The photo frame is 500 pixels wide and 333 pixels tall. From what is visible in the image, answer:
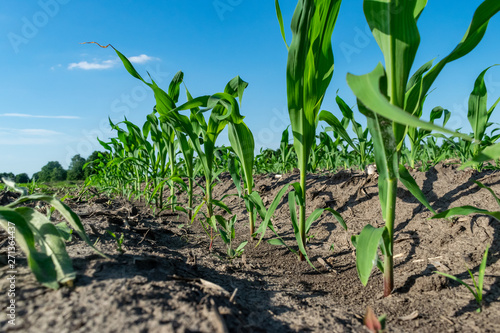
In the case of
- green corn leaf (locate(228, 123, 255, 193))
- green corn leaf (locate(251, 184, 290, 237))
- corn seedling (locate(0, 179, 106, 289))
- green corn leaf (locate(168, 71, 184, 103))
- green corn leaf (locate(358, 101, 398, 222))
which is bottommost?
corn seedling (locate(0, 179, 106, 289))

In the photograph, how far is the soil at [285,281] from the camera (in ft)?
2.79

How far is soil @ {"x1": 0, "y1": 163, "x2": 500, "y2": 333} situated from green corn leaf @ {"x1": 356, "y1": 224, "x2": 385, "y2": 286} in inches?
6.4

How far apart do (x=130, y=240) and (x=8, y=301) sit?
892mm

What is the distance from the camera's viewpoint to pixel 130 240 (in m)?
1.76

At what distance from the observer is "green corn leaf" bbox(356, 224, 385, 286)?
1.15m

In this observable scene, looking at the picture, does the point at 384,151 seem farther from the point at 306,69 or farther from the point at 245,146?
the point at 245,146

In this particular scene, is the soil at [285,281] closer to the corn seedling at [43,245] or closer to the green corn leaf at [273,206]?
the corn seedling at [43,245]

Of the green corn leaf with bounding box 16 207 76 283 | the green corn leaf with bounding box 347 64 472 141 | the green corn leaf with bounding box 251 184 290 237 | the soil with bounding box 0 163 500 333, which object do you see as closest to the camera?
the green corn leaf with bounding box 347 64 472 141

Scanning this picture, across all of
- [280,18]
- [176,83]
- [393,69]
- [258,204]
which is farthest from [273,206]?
[176,83]

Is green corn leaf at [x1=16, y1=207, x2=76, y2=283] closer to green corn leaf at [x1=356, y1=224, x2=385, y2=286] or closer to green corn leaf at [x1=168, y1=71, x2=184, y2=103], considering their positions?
green corn leaf at [x1=356, y1=224, x2=385, y2=286]

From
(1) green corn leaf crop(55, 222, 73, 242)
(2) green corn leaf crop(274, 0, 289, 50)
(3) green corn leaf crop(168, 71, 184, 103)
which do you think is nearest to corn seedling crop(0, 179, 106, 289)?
(1) green corn leaf crop(55, 222, 73, 242)

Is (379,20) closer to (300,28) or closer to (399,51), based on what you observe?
(399,51)

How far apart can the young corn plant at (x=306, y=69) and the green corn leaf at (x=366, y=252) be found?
1.30 feet

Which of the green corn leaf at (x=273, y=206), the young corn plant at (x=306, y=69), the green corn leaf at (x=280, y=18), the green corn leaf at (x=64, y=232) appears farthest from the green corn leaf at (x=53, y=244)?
the green corn leaf at (x=280, y=18)
